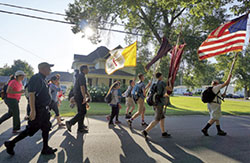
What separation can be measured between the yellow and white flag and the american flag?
2.77 m

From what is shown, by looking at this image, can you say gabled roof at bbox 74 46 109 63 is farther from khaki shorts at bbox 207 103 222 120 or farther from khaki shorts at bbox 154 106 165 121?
khaki shorts at bbox 154 106 165 121

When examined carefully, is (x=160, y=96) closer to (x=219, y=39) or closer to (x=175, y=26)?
(x=219, y=39)

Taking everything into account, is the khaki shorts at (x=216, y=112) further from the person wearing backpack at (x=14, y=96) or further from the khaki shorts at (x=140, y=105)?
the person wearing backpack at (x=14, y=96)

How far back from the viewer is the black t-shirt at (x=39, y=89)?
316 cm

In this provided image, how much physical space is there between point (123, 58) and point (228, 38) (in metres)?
3.95

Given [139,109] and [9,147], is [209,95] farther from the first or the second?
[9,147]

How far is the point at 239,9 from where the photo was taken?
8.51 metres

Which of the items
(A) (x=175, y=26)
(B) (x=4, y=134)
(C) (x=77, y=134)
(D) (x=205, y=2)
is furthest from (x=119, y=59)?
(A) (x=175, y=26)

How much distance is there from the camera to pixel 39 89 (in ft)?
10.7

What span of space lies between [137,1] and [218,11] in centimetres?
1195

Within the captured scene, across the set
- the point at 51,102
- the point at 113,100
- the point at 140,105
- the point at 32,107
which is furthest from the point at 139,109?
the point at 32,107

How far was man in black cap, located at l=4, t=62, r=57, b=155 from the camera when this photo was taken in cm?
314

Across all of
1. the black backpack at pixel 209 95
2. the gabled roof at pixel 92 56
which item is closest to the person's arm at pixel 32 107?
the black backpack at pixel 209 95

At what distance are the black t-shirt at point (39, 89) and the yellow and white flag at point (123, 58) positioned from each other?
11.6 feet
